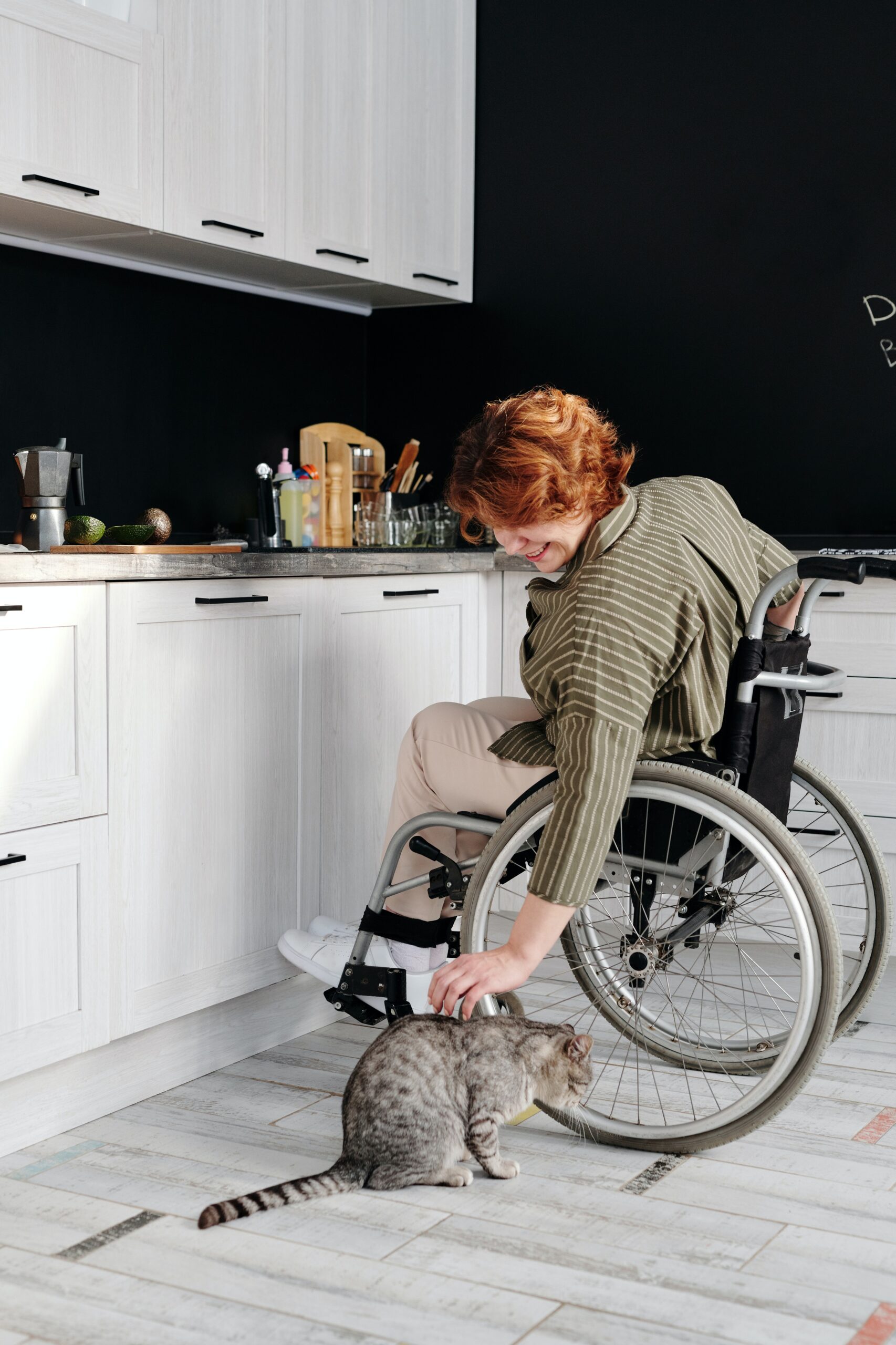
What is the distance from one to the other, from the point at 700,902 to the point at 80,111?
184cm

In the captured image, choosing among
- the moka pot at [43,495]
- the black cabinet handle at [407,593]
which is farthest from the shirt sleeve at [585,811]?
the moka pot at [43,495]

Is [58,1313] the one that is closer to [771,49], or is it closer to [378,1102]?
[378,1102]

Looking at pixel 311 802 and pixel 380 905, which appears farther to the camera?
pixel 311 802

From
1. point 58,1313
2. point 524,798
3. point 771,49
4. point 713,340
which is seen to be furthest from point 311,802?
point 771,49

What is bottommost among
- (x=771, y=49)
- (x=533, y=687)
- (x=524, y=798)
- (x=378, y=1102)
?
(x=378, y=1102)

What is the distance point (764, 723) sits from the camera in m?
2.06

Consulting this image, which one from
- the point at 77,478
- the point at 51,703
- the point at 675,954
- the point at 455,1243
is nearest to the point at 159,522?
the point at 77,478

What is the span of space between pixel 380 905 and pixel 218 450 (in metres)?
1.59

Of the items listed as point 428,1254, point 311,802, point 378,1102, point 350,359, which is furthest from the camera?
point 350,359

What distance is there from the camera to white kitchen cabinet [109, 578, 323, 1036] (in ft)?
7.52

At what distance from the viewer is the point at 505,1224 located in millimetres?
1894

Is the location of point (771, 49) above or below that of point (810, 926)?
above

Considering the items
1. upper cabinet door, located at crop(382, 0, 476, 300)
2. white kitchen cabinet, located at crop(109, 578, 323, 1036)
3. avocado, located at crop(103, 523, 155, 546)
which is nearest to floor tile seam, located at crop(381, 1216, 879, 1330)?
white kitchen cabinet, located at crop(109, 578, 323, 1036)

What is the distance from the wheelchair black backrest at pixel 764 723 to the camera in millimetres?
2023
